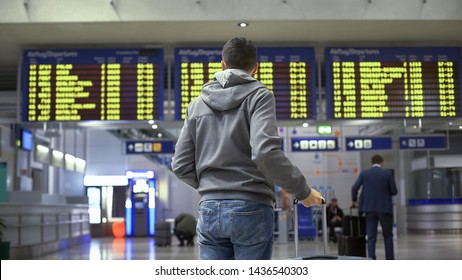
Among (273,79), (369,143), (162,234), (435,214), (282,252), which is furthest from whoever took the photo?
(435,214)

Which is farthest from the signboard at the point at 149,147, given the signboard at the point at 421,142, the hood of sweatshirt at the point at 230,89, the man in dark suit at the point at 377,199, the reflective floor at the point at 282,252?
the hood of sweatshirt at the point at 230,89

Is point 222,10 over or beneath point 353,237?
over

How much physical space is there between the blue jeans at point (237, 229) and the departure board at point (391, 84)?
6.37 m

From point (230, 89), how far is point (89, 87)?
6.37 m

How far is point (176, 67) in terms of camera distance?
859 cm

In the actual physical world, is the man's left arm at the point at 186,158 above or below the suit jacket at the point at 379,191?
above

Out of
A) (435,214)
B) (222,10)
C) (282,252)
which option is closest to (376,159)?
(222,10)

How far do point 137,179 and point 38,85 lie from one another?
15689 mm

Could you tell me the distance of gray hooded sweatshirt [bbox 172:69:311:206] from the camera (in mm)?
2189

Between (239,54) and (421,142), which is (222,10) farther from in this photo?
(421,142)

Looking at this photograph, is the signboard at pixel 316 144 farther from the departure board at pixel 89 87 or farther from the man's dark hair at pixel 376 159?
A: the departure board at pixel 89 87

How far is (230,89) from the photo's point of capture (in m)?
2.38

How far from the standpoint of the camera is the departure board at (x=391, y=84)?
851 centimetres
